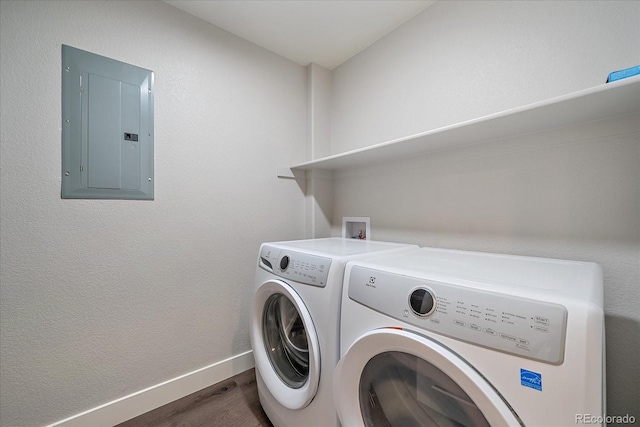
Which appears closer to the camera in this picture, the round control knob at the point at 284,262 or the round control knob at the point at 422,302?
the round control knob at the point at 422,302

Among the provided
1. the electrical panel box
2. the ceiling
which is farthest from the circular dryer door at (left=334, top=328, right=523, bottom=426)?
the ceiling

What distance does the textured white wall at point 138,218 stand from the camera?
1053mm

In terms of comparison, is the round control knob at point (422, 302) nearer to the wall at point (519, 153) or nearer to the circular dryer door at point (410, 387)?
the circular dryer door at point (410, 387)

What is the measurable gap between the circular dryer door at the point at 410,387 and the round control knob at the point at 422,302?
0.20ft

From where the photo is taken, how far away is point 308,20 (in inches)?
59.7

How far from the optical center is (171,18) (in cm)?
142

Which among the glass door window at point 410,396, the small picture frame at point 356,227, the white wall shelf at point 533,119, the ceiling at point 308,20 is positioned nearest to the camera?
the glass door window at point 410,396

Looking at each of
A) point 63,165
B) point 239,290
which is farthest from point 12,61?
point 239,290

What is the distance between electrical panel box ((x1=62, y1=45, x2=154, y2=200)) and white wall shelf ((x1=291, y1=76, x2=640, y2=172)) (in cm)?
116

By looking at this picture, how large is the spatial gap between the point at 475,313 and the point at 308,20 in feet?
5.77

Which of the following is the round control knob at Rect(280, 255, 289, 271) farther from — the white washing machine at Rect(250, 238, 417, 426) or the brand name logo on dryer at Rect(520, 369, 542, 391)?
the brand name logo on dryer at Rect(520, 369, 542, 391)

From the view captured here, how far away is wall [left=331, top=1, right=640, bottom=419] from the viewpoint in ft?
2.93

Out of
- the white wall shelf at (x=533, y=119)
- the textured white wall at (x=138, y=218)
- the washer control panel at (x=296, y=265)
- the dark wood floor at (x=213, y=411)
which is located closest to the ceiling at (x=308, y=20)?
the textured white wall at (x=138, y=218)

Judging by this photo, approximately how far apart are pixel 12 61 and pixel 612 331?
259 centimetres
